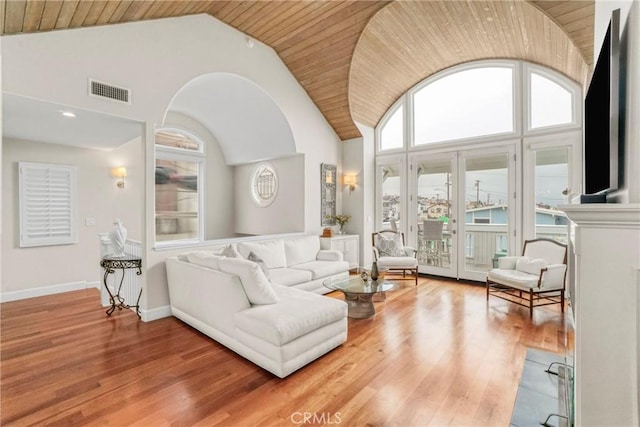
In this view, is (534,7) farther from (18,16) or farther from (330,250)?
(18,16)

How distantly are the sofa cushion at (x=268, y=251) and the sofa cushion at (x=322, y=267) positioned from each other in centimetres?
27

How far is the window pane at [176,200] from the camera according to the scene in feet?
20.2

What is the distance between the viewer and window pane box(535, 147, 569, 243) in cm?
463

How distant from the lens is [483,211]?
5.36 metres

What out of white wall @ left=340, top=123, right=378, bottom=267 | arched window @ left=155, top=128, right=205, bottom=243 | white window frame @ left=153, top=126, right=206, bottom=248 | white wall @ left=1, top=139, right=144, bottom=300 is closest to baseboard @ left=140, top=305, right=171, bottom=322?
white wall @ left=1, top=139, right=144, bottom=300

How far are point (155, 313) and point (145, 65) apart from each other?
3.02 metres

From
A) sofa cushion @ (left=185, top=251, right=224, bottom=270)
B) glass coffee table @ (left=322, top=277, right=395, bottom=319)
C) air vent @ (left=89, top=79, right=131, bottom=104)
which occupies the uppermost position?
air vent @ (left=89, top=79, right=131, bottom=104)

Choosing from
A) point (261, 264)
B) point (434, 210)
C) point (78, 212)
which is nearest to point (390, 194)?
point (434, 210)

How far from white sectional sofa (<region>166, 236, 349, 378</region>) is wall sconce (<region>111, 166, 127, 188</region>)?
2.63 metres

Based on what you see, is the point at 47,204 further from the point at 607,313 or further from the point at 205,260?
the point at 607,313

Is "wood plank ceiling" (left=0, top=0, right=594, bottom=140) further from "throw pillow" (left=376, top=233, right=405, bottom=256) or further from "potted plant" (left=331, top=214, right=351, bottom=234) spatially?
"throw pillow" (left=376, top=233, right=405, bottom=256)

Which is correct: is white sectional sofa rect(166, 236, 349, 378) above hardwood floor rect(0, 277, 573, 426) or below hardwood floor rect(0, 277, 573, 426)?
above

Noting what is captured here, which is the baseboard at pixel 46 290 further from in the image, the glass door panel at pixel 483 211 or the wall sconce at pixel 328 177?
the glass door panel at pixel 483 211

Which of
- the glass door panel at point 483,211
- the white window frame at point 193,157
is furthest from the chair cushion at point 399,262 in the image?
the white window frame at point 193,157
